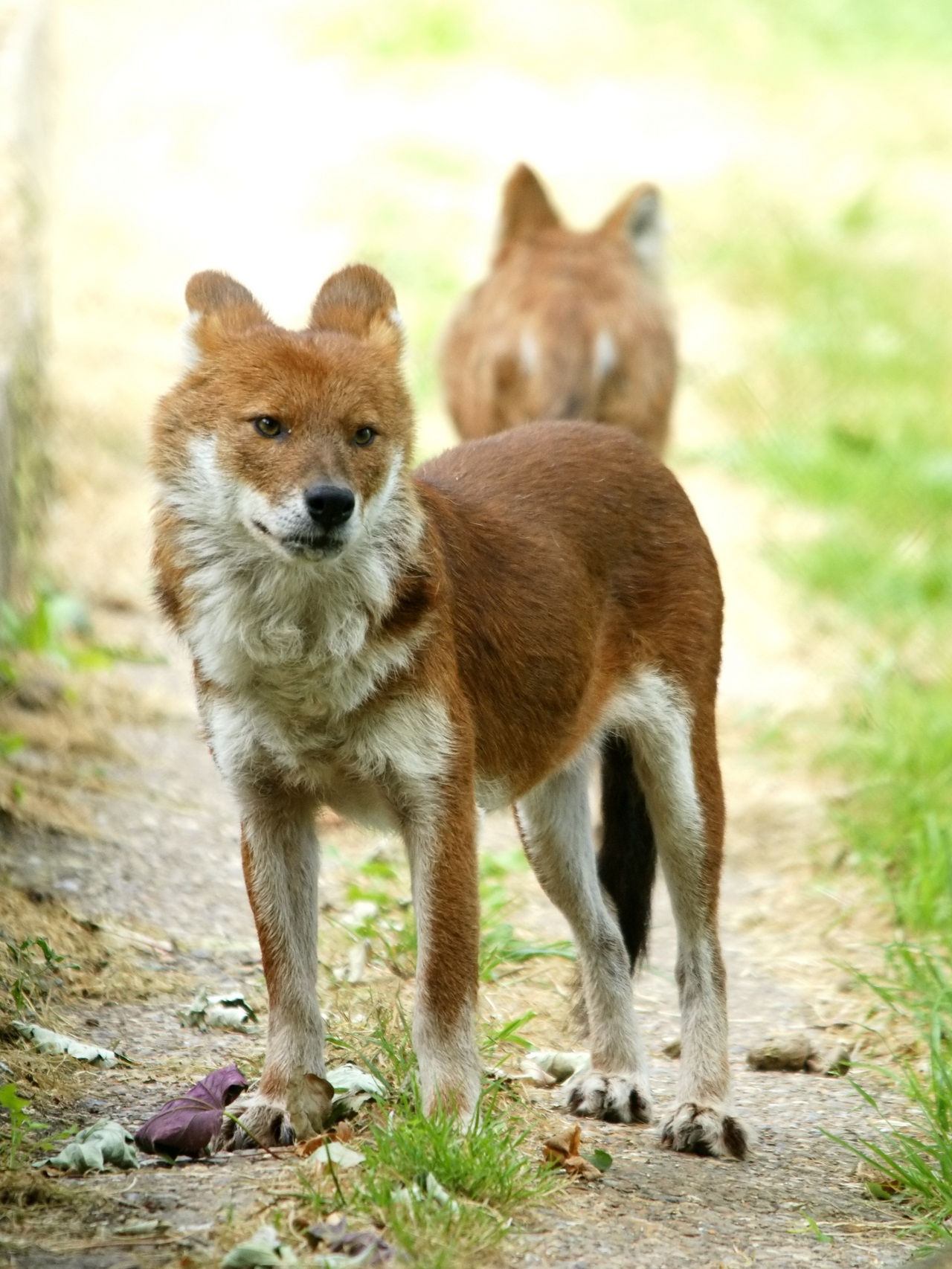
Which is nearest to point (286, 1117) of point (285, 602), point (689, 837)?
point (285, 602)

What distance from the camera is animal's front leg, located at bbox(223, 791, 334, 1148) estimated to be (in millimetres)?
4375

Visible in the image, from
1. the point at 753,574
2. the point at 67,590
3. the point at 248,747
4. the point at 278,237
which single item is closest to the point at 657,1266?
the point at 248,747

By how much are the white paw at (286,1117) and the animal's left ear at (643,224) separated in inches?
238

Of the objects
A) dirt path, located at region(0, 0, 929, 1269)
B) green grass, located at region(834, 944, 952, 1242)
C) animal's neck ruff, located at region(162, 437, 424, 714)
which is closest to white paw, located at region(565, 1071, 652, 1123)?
dirt path, located at region(0, 0, 929, 1269)

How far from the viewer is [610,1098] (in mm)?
5000

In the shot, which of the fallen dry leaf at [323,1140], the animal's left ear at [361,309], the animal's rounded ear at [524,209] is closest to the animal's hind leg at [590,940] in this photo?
the fallen dry leaf at [323,1140]

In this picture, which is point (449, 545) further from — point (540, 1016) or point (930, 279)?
point (930, 279)

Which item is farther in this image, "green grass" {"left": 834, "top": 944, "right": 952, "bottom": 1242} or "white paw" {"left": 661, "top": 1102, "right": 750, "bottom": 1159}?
"white paw" {"left": 661, "top": 1102, "right": 750, "bottom": 1159}

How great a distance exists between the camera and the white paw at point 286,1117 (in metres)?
4.33

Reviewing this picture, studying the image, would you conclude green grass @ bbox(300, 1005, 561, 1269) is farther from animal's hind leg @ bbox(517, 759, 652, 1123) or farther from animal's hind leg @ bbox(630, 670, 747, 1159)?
animal's hind leg @ bbox(630, 670, 747, 1159)

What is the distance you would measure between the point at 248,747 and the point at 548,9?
65.0 ft

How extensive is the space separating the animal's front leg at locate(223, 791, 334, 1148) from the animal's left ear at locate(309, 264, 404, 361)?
1180 millimetres

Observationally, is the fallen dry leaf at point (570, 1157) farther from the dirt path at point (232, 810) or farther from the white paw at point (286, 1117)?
the white paw at point (286, 1117)

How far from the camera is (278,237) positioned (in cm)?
1611
